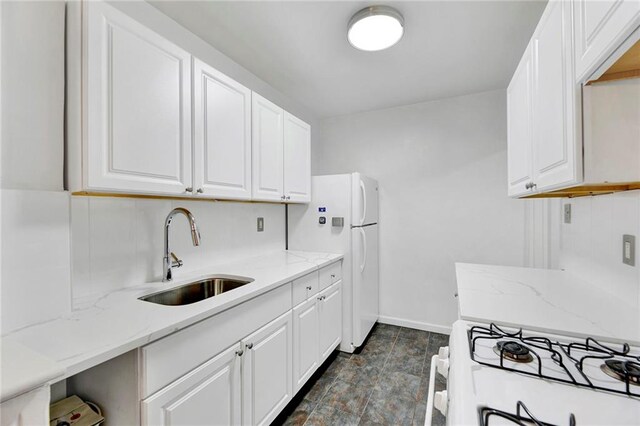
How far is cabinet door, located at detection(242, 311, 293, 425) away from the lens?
137 cm

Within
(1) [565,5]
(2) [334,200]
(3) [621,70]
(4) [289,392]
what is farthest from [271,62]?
(4) [289,392]

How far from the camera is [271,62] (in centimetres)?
225

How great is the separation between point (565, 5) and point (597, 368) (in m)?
1.19

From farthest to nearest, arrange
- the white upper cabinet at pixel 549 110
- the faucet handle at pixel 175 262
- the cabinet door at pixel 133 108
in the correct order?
the faucet handle at pixel 175 262 < the cabinet door at pixel 133 108 < the white upper cabinet at pixel 549 110

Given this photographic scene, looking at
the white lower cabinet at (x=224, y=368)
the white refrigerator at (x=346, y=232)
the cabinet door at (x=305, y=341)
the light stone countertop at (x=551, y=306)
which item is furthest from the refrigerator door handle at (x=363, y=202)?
the light stone countertop at (x=551, y=306)

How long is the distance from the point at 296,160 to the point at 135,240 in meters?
1.33

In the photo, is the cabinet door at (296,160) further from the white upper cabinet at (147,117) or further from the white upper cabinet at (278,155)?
the white upper cabinet at (147,117)

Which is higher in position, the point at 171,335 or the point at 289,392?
the point at 171,335

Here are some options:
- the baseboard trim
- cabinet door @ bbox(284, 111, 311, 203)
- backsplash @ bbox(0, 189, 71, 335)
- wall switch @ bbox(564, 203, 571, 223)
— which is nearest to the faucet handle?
backsplash @ bbox(0, 189, 71, 335)

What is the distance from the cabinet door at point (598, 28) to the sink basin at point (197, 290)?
167 centimetres

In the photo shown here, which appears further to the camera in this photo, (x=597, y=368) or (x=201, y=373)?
(x=201, y=373)

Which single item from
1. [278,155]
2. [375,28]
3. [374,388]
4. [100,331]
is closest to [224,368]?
[100,331]

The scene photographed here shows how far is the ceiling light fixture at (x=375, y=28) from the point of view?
163cm

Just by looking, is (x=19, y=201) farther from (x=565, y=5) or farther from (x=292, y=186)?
(x=565, y=5)
